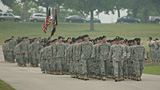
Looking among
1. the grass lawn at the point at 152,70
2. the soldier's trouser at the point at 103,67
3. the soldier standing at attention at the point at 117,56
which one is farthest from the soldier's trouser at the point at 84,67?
the grass lawn at the point at 152,70

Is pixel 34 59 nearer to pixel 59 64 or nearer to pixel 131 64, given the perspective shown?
pixel 59 64

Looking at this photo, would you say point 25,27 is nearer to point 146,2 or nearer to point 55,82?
point 146,2

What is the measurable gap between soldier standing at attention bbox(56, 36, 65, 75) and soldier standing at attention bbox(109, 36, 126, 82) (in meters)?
3.77

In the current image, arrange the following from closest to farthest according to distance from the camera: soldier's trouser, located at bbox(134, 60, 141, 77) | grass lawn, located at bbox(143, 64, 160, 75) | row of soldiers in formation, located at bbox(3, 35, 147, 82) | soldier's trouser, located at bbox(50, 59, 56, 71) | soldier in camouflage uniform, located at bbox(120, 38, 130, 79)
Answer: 1. row of soldiers in formation, located at bbox(3, 35, 147, 82)
2. soldier in camouflage uniform, located at bbox(120, 38, 130, 79)
3. soldier's trouser, located at bbox(134, 60, 141, 77)
4. soldier's trouser, located at bbox(50, 59, 56, 71)
5. grass lawn, located at bbox(143, 64, 160, 75)

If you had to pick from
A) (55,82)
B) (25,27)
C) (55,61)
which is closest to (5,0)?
(25,27)

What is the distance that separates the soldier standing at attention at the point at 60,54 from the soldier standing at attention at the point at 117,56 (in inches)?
149

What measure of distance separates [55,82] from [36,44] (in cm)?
1213

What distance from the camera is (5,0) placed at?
79375 mm

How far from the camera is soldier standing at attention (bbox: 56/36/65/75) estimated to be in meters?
22.5

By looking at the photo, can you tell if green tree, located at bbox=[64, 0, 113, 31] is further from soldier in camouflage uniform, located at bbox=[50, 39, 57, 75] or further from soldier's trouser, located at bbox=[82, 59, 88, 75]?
soldier's trouser, located at bbox=[82, 59, 88, 75]

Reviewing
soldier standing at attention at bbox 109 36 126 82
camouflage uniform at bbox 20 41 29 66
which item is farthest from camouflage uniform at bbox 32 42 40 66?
soldier standing at attention at bbox 109 36 126 82

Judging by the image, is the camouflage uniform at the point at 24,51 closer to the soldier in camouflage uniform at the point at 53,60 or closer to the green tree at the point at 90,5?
the soldier in camouflage uniform at the point at 53,60

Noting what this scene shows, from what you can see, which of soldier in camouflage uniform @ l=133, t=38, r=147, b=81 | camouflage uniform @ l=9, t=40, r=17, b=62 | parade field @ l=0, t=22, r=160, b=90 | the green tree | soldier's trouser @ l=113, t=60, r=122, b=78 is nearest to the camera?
parade field @ l=0, t=22, r=160, b=90

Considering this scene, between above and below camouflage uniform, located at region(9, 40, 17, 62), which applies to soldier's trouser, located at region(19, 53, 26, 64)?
below
